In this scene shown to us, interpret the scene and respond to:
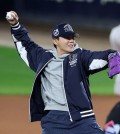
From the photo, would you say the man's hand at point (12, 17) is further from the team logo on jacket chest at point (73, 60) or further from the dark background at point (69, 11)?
the dark background at point (69, 11)

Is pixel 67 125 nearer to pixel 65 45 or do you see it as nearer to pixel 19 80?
pixel 65 45

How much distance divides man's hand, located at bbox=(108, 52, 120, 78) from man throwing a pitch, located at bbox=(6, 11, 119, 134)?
0.51 ft

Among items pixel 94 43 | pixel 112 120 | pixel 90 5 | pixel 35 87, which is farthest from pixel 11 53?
pixel 112 120

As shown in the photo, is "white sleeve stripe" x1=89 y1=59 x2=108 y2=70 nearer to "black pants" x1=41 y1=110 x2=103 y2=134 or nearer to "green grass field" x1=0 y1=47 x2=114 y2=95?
"black pants" x1=41 y1=110 x2=103 y2=134

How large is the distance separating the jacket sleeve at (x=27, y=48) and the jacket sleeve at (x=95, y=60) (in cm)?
61

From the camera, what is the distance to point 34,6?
2453 cm

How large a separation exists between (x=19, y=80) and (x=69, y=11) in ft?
30.5

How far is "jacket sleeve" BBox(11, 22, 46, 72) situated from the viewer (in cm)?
696

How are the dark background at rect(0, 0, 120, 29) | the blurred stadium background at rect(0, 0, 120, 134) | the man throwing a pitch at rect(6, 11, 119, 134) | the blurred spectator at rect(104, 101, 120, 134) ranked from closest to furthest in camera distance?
the blurred spectator at rect(104, 101, 120, 134), the man throwing a pitch at rect(6, 11, 119, 134), the blurred stadium background at rect(0, 0, 120, 134), the dark background at rect(0, 0, 120, 29)

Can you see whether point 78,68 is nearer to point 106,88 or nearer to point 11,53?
point 106,88

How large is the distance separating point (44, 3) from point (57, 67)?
17819mm

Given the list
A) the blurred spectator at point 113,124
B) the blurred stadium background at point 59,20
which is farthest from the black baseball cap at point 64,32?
the blurred stadium background at point 59,20

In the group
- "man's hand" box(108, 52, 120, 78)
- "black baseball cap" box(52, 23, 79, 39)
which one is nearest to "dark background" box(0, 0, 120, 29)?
"black baseball cap" box(52, 23, 79, 39)

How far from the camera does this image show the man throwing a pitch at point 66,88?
6473 mm
